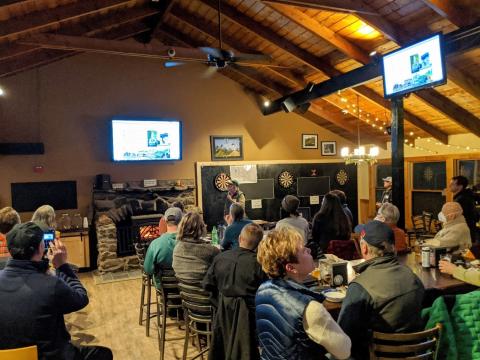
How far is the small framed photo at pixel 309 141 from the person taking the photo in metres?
8.73

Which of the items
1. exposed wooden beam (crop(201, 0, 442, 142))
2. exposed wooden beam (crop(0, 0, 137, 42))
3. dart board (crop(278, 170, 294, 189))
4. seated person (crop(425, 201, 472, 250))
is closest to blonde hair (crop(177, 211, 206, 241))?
seated person (crop(425, 201, 472, 250))

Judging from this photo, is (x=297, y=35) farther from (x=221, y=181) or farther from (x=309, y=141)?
(x=309, y=141)

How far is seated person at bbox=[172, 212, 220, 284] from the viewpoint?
2973 millimetres

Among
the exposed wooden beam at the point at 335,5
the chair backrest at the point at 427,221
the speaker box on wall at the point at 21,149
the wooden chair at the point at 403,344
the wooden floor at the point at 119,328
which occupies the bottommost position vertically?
the wooden floor at the point at 119,328

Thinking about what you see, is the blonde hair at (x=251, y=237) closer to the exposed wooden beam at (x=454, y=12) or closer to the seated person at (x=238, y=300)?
the seated person at (x=238, y=300)

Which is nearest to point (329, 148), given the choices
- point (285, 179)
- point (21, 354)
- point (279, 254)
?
point (285, 179)

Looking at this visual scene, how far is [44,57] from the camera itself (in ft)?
20.1

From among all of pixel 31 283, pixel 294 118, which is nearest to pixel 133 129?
pixel 294 118

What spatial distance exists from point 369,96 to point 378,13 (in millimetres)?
2223

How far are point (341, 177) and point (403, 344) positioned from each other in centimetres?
734

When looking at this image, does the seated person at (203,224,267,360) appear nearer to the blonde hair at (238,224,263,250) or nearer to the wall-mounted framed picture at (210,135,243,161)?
the blonde hair at (238,224,263,250)

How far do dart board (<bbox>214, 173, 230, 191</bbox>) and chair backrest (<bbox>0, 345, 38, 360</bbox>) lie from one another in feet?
19.9

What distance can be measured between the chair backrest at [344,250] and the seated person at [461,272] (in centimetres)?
110

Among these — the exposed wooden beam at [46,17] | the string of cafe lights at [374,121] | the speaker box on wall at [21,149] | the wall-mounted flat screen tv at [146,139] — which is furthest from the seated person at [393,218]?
the speaker box on wall at [21,149]
